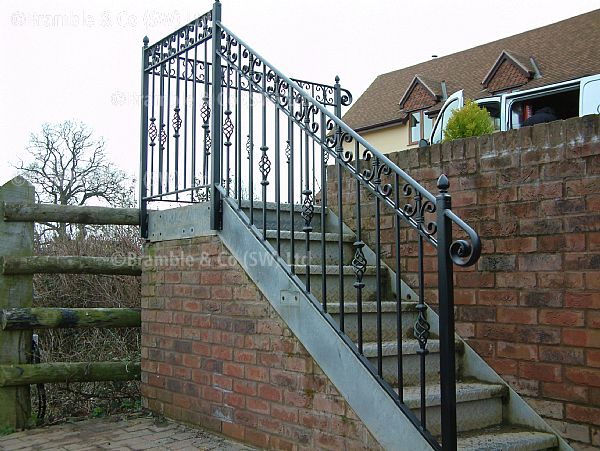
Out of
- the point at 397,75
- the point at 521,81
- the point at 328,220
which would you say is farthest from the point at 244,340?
the point at 397,75

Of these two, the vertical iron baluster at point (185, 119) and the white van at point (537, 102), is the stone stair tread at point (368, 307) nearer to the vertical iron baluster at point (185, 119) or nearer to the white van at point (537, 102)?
the vertical iron baluster at point (185, 119)

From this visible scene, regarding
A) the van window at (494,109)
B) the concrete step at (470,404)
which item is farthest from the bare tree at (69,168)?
the concrete step at (470,404)

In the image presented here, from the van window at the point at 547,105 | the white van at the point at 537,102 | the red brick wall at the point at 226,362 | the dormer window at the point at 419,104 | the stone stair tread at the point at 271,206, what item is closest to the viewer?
the red brick wall at the point at 226,362

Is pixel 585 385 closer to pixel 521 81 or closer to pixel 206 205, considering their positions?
pixel 206 205

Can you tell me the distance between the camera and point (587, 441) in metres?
3.08

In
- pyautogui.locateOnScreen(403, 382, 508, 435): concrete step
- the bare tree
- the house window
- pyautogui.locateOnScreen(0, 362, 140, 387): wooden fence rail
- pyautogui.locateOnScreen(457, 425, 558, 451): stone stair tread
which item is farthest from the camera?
the house window

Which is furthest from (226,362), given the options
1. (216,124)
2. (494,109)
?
(494,109)

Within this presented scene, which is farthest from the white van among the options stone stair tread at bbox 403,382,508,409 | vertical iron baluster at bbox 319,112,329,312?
stone stair tread at bbox 403,382,508,409

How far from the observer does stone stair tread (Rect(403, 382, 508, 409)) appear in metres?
3.04

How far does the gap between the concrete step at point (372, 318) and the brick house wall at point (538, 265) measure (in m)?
0.20

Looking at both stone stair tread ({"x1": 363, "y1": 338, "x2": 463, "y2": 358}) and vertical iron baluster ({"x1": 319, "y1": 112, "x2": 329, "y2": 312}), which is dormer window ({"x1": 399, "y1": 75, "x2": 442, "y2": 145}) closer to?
stone stair tread ({"x1": 363, "y1": 338, "x2": 463, "y2": 358})

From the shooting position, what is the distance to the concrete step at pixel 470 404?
3.06 m

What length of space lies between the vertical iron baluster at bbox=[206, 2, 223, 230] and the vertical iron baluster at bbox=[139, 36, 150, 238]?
1.00 meters

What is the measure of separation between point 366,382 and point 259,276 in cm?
107
